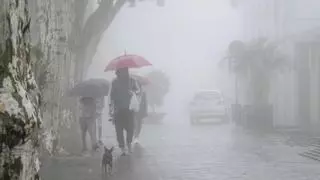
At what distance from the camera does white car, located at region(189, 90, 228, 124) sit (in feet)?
97.1

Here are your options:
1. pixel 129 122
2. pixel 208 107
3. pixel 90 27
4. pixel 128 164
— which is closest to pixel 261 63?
pixel 208 107

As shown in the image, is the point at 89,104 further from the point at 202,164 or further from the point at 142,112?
the point at 202,164

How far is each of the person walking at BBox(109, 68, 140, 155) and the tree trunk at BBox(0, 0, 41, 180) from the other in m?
8.55

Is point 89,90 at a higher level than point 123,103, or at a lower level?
higher

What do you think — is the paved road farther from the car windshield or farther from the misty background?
the misty background

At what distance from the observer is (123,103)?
563 inches

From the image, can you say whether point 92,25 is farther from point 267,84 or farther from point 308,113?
point 308,113

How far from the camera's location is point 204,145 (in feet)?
58.1

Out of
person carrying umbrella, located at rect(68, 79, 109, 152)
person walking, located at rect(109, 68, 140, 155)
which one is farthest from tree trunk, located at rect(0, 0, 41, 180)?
person carrying umbrella, located at rect(68, 79, 109, 152)

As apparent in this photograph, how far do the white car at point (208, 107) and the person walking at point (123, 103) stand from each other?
15.3 metres

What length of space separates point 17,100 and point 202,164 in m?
8.60

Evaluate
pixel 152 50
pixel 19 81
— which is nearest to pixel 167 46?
pixel 152 50

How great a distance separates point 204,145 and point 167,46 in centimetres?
5144

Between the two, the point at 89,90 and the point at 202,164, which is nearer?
the point at 202,164
